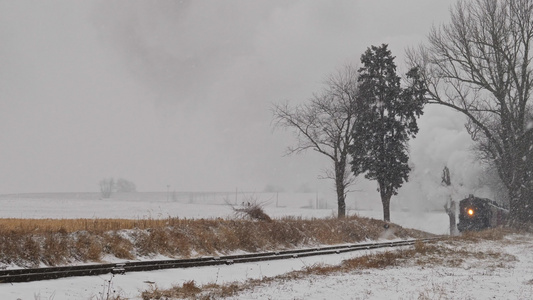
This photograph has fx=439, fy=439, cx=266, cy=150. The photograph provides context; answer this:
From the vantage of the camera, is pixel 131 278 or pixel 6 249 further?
pixel 6 249

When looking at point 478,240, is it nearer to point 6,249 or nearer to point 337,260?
point 337,260

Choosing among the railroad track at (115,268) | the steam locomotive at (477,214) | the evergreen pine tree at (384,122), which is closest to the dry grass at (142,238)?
the railroad track at (115,268)

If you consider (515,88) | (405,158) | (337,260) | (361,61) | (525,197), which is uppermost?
(361,61)

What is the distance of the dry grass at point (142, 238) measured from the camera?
11117 mm

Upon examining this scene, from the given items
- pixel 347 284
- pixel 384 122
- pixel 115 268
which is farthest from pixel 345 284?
pixel 384 122

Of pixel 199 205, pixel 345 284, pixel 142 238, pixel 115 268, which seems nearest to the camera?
pixel 345 284

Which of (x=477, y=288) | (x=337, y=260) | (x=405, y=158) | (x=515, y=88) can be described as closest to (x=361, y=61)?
(x=405, y=158)

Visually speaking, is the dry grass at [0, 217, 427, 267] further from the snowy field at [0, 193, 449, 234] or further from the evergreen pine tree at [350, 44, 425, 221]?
the snowy field at [0, 193, 449, 234]

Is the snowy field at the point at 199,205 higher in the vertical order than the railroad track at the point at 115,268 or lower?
higher

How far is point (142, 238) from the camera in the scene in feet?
46.2

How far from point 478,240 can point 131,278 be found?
A: 1845 cm

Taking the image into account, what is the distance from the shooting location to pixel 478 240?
2211cm

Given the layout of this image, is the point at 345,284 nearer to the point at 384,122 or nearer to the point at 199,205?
the point at 384,122

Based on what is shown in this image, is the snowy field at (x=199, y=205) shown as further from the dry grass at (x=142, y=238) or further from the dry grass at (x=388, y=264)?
the dry grass at (x=388, y=264)
